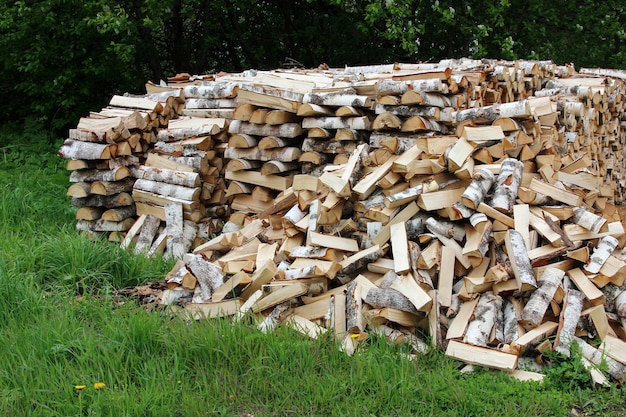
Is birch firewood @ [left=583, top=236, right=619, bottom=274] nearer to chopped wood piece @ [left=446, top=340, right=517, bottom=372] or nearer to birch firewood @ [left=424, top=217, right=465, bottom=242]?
birch firewood @ [left=424, top=217, right=465, bottom=242]

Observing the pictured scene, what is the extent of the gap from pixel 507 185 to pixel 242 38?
24.6ft

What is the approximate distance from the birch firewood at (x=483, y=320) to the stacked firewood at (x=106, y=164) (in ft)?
11.6

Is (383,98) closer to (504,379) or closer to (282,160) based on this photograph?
(282,160)

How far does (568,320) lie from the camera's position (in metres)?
3.94

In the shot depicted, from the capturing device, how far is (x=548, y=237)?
432cm

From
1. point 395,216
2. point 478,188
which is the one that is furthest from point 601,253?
point 395,216

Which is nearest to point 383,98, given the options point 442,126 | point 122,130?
point 442,126

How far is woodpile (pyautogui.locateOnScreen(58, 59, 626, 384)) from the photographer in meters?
4.05

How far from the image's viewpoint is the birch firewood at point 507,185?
446cm

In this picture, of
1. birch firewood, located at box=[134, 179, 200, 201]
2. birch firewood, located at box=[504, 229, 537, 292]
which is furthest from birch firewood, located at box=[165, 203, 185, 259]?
birch firewood, located at box=[504, 229, 537, 292]

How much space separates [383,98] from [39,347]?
123 inches

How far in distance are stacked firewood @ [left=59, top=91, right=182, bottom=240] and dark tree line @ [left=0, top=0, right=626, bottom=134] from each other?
96.1 inches

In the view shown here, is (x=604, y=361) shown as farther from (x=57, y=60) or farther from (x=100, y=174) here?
(x=57, y=60)

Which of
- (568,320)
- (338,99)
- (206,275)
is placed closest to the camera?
(568,320)
